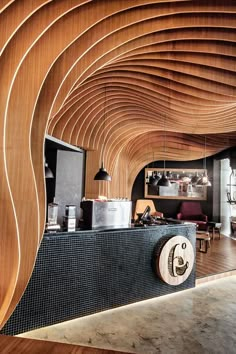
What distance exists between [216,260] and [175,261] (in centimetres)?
273

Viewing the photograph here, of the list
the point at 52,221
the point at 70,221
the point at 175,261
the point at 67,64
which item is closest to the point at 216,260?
the point at 175,261

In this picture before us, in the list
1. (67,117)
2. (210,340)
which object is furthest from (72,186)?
(210,340)

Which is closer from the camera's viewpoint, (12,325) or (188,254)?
(12,325)

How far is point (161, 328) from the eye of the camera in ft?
11.8

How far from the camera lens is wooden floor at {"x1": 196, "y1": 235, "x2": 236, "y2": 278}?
5989 millimetres

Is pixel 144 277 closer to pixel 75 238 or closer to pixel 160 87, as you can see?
pixel 75 238

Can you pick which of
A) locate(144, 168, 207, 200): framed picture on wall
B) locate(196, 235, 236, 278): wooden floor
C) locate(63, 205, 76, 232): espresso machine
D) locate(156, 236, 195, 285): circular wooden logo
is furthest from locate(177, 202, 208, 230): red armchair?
locate(63, 205, 76, 232): espresso machine

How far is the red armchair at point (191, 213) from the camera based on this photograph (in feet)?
41.3

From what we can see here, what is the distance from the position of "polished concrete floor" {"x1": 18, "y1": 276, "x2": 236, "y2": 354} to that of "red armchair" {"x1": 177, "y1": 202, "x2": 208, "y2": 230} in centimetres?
807

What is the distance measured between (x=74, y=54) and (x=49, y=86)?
1.73 feet

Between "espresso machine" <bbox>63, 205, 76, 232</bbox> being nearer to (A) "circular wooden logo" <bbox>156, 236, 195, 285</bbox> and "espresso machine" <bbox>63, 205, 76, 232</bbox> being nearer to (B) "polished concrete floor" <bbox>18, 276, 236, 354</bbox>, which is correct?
(B) "polished concrete floor" <bbox>18, 276, 236, 354</bbox>

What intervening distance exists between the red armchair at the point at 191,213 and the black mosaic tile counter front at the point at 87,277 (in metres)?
8.10

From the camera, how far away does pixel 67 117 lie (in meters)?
6.83

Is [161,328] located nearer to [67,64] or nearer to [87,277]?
[87,277]
